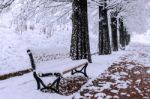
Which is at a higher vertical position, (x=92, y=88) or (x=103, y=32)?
(x=103, y=32)

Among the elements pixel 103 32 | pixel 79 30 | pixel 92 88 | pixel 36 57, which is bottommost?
pixel 92 88

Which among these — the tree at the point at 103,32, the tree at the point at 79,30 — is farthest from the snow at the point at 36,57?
the tree at the point at 79,30

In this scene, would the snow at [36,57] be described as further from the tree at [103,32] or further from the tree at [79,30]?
the tree at [79,30]

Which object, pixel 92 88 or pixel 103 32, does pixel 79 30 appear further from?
pixel 103 32

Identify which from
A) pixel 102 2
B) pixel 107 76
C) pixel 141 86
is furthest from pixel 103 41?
pixel 141 86

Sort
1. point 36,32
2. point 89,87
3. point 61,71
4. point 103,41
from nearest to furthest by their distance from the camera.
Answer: point 61,71 → point 89,87 → point 103,41 → point 36,32

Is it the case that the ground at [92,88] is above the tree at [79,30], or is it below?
below

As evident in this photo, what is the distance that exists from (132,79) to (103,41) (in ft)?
38.0

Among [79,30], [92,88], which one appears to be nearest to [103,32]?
[79,30]

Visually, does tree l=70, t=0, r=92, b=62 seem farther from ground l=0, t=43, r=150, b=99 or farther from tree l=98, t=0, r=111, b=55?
tree l=98, t=0, r=111, b=55

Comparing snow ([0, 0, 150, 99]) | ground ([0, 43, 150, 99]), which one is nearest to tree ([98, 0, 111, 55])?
snow ([0, 0, 150, 99])

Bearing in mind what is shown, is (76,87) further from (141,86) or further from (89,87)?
(141,86)

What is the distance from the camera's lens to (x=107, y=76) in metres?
11.4

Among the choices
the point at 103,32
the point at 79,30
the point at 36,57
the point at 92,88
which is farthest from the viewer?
the point at 103,32
